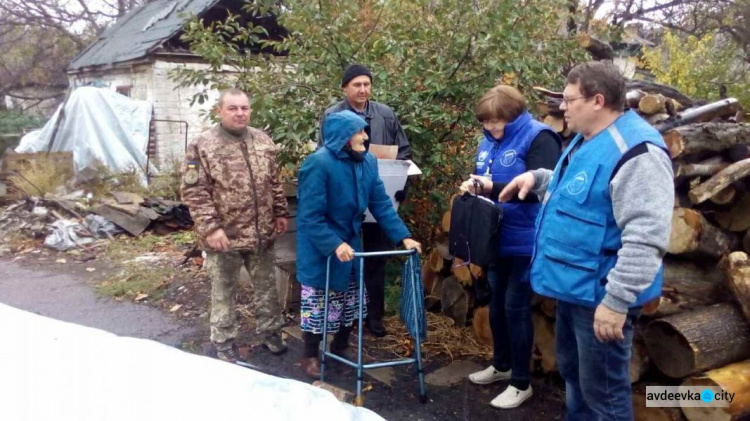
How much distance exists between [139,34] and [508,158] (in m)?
16.2

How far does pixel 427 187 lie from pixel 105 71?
14.2 metres

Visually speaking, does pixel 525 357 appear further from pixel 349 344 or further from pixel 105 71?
pixel 105 71

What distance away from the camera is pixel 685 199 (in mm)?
3246

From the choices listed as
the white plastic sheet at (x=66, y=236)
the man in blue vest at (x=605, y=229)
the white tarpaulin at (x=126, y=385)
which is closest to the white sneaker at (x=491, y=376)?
the man in blue vest at (x=605, y=229)

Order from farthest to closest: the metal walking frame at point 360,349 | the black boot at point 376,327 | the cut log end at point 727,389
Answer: the black boot at point 376,327
the metal walking frame at point 360,349
the cut log end at point 727,389

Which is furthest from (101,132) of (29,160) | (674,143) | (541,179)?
(674,143)

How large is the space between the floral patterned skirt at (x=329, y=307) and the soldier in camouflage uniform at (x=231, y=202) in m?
0.58

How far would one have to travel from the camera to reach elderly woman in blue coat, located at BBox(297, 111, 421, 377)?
11.4ft

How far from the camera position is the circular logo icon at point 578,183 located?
7.57 feet

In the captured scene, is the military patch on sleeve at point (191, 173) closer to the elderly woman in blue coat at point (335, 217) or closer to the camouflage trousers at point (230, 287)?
the camouflage trousers at point (230, 287)

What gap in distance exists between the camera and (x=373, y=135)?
14.1 feet

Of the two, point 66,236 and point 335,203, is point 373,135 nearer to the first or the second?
point 335,203

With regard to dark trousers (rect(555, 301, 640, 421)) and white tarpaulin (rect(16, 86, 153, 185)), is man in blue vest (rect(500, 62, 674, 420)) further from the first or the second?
white tarpaulin (rect(16, 86, 153, 185))

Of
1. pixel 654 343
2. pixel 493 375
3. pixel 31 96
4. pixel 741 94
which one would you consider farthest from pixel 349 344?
pixel 31 96
